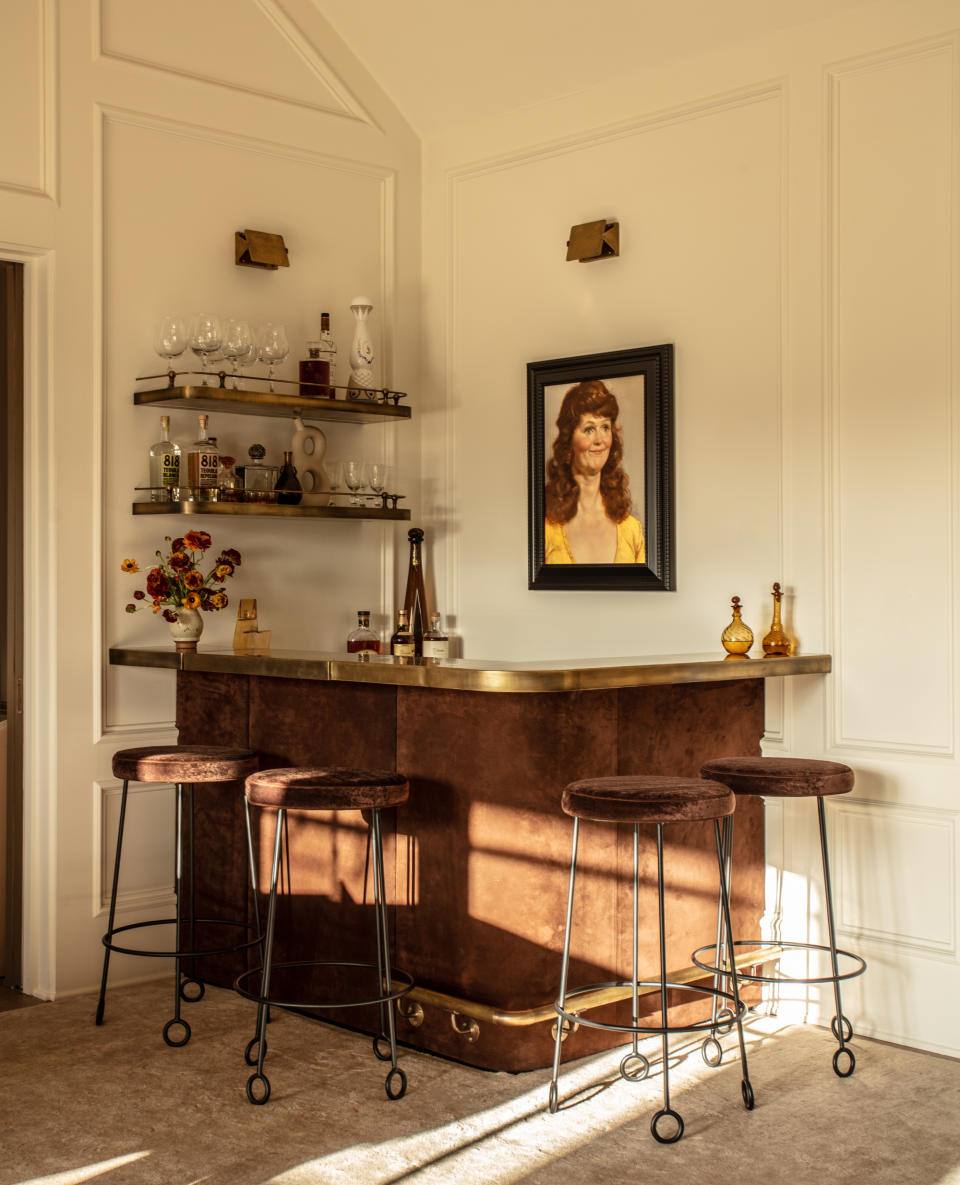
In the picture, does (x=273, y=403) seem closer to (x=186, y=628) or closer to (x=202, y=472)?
(x=202, y=472)

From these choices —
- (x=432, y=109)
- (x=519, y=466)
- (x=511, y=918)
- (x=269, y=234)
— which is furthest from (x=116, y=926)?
(x=432, y=109)

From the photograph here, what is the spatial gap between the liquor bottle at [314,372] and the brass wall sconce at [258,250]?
33cm

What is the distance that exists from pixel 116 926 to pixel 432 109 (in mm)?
3321

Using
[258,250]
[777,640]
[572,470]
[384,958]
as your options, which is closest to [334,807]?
[384,958]

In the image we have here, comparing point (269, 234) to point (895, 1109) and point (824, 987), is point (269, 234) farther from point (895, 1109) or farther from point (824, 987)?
point (895, 1109)

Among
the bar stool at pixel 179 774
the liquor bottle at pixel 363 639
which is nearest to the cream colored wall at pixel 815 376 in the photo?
the liquor bottle at pixel 363 639

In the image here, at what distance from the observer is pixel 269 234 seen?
482 cm

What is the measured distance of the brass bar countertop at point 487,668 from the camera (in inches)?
128

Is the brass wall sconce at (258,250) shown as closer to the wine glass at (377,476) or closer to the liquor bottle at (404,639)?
the wine glass at (377,476)

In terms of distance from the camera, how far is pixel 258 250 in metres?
4.77

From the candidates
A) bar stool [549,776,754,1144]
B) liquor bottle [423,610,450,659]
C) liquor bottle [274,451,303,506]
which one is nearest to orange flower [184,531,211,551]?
liquor bottle [274,451,303,506]

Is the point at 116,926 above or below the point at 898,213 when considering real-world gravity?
below

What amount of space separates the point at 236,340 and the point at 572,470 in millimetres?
1294

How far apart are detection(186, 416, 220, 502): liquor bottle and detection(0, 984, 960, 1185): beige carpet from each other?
5.82ft
